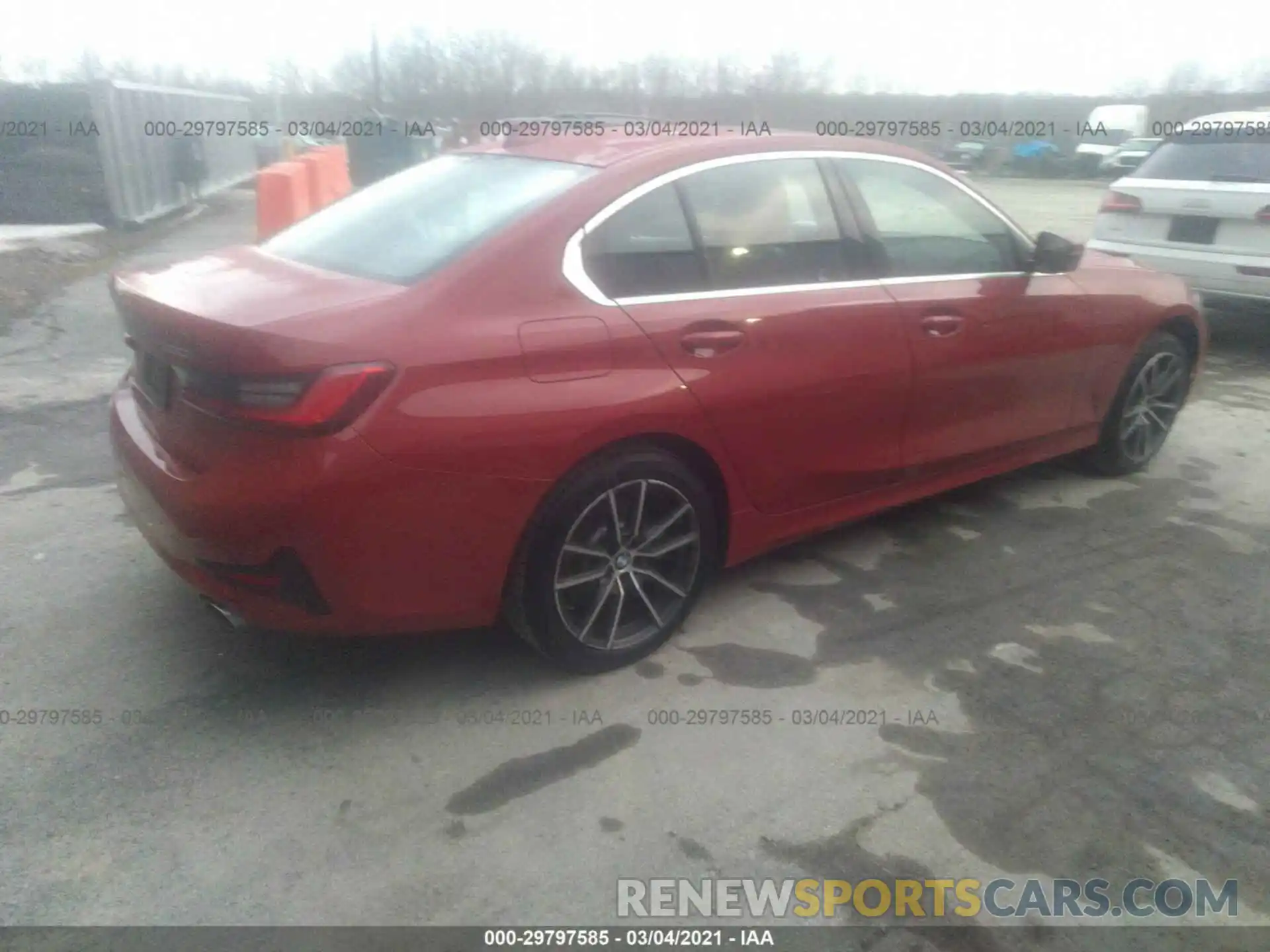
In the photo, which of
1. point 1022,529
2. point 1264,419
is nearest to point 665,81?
point 1264,419

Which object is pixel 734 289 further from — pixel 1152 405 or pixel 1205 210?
pixel 1205 210

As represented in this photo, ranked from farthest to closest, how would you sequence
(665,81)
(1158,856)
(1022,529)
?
1. (665,81)
2. (1022,529)
3. (1158,856)

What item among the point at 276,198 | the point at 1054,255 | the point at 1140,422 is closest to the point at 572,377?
the point at 1054,255

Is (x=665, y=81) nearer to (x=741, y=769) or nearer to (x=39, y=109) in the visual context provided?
(x=39, y=109)

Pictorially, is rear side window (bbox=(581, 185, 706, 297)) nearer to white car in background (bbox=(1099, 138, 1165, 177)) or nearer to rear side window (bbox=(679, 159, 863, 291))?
rear side window (bbox=(679, 159, 863, 291))

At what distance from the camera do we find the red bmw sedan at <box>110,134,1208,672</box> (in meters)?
2.55

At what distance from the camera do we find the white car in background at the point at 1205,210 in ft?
22.4

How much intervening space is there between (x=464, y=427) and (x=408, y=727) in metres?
0.93

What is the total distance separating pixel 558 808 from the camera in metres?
2.60

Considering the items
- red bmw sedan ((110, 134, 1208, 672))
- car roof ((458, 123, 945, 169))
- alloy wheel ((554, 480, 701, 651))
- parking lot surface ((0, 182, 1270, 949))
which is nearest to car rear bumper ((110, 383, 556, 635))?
red bmw sedan ((110, 134, 1208, 672))

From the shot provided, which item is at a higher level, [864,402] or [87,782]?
[864,402]

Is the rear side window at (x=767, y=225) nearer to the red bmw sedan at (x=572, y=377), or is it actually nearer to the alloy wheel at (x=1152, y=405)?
the red bmw sedan at (x=572, y=377)

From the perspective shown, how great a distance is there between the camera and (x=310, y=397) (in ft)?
8.09

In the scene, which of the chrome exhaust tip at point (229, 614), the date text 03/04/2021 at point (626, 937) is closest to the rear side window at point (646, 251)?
the chrome exhaust tip at point (229, 614)
